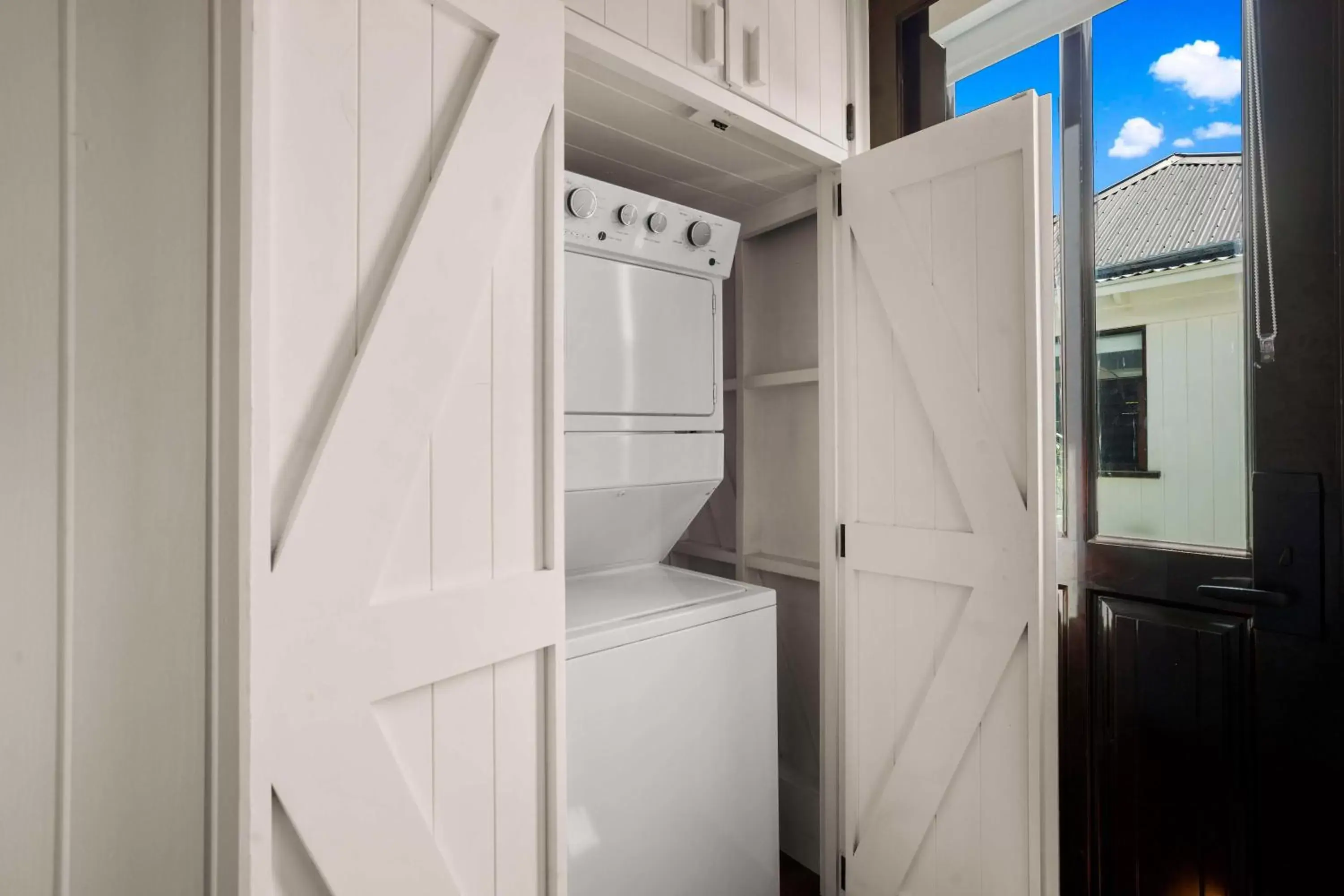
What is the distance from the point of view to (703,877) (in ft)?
5.04

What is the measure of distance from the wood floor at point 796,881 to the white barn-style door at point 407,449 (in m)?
1.15

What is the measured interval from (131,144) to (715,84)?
106 centimetres

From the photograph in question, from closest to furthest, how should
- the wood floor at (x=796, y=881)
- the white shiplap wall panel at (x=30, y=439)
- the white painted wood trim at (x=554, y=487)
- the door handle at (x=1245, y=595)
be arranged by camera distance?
the white shiplap wall panel at (x=30, y=439) → the white painted wood trim at (x=554, y=487) → the door handle at (x=1245, y=595) → the wood floor at (x=796, y=881)

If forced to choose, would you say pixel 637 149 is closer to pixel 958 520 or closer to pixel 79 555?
pixel 958 520

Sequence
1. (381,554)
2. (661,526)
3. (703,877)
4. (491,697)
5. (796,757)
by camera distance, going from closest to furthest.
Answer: (381,554)
(491,697)
(703,877)
(661,526)
(796,757)

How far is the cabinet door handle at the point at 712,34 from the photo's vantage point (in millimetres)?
1391

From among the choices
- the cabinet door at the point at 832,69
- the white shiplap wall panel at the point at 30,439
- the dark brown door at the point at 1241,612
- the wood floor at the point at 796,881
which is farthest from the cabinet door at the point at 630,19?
the wood floor at the point at 796,881

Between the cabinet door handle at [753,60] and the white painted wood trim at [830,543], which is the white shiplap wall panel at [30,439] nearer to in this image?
the cabinet door handle at [753,60]

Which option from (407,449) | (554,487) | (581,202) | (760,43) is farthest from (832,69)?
(407,449)

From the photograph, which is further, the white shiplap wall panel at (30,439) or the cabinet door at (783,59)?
the cabinet door at (783,59)

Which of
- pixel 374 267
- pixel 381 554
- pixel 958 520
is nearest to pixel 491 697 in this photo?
pixel 381 554

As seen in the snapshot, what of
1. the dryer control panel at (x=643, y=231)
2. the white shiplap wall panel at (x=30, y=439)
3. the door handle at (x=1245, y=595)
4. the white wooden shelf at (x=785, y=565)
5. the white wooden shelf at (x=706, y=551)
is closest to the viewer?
the white shiplap wall panel at (x=30, y=439)

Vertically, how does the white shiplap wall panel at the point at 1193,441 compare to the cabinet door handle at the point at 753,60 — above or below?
below

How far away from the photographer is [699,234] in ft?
5.71
